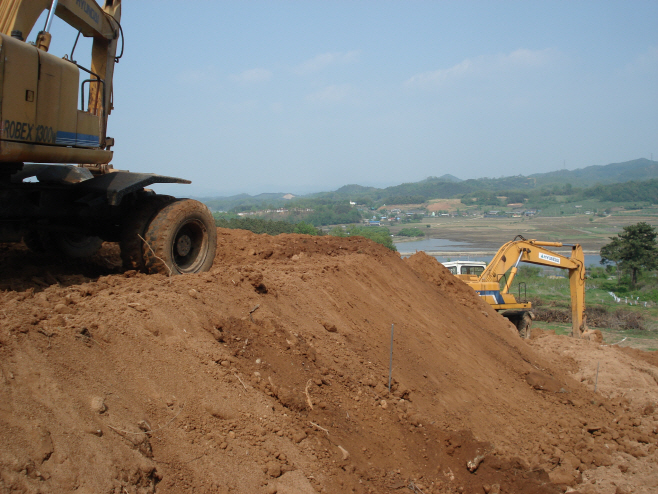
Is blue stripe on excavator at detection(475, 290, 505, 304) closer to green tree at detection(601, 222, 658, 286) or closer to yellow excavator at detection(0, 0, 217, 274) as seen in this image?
yellow excavator at detection(0, 0, 217, 274)

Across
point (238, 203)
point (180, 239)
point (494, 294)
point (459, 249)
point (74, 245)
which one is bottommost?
point (494, 294)

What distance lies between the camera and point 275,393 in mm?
4785

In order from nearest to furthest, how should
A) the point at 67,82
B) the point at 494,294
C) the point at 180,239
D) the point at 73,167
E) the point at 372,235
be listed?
the point at 67,82 < the point at 180,239 < the point at 73,167 < the point at 494,294 < the point at 372,235

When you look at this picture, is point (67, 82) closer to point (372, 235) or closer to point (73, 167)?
point (73, 167)

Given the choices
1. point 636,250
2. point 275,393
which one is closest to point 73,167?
point 275,393

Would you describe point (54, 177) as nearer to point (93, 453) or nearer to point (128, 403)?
point (128, 403)

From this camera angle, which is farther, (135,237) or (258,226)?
(258,226)

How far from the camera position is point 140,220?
259 inches

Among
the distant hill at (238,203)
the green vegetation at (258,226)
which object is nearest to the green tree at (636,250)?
the green vegetation at (258,226)

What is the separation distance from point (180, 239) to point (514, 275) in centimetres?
1126

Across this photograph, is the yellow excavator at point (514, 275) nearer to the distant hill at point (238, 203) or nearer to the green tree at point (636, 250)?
the green tree at point (636, 250)

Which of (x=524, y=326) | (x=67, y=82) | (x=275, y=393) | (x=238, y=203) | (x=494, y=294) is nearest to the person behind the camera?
(x=275, y=393)

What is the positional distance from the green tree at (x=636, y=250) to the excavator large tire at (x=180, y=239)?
31.9 m

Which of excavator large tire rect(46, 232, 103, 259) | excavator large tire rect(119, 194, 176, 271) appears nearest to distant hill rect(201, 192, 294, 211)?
excavator large tire rect(46, 232, 103, 259)
